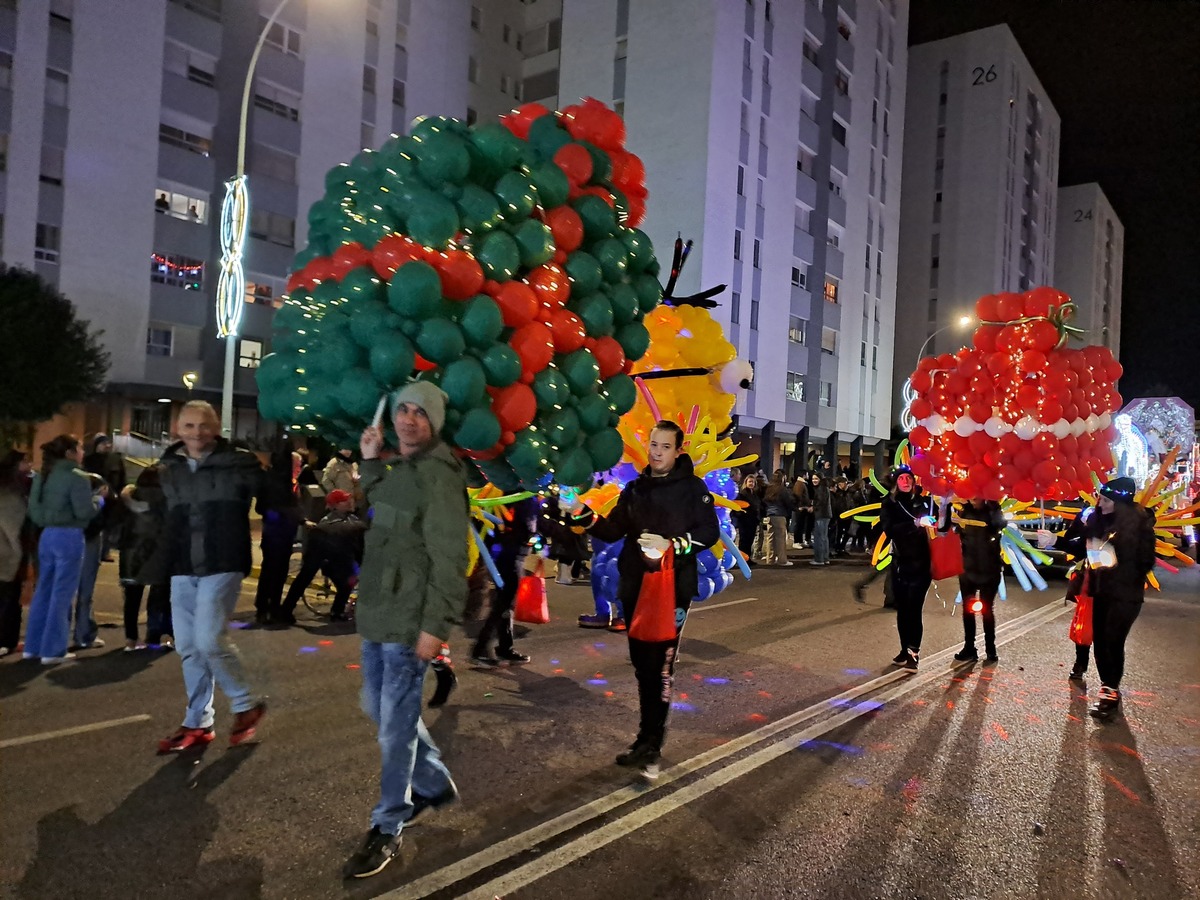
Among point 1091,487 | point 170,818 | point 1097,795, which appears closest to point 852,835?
point 1097,795

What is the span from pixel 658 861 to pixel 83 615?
564 cm

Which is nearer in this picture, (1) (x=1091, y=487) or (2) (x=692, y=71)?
(1) (x=1091, y=487)

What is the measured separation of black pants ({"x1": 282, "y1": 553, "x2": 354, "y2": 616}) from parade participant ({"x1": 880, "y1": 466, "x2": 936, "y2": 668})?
515 centimetres

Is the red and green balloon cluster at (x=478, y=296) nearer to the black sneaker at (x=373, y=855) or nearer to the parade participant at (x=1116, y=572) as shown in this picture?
the black sneaker at (x=373, y=855)

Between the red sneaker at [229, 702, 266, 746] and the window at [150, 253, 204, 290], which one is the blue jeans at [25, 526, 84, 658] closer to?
the red sneaker at [229, 702, 266, 746]

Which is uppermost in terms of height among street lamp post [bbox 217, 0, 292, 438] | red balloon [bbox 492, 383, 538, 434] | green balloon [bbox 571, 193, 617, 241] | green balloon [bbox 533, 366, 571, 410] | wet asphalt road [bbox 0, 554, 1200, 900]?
street lamp post [bbox 217, 0, 292, 438]

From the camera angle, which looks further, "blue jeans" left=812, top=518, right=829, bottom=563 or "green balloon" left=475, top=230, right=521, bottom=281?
"blue jeans" left=812, top=518, right=829, bottom=563

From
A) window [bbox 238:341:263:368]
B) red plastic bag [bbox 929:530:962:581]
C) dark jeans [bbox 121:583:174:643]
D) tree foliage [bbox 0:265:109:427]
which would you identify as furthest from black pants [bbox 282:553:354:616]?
window [bbox 238:341:263:368]

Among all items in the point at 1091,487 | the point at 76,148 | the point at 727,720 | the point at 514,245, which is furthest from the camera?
the point at 76,148

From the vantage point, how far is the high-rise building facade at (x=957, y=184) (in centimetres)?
5066

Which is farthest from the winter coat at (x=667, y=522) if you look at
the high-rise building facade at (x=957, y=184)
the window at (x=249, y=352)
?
the high-rise building facade at (x=957, y=184)

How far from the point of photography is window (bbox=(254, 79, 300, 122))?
2592cm

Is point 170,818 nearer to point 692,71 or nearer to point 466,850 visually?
point 466,850

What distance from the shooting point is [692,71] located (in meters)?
29.7
